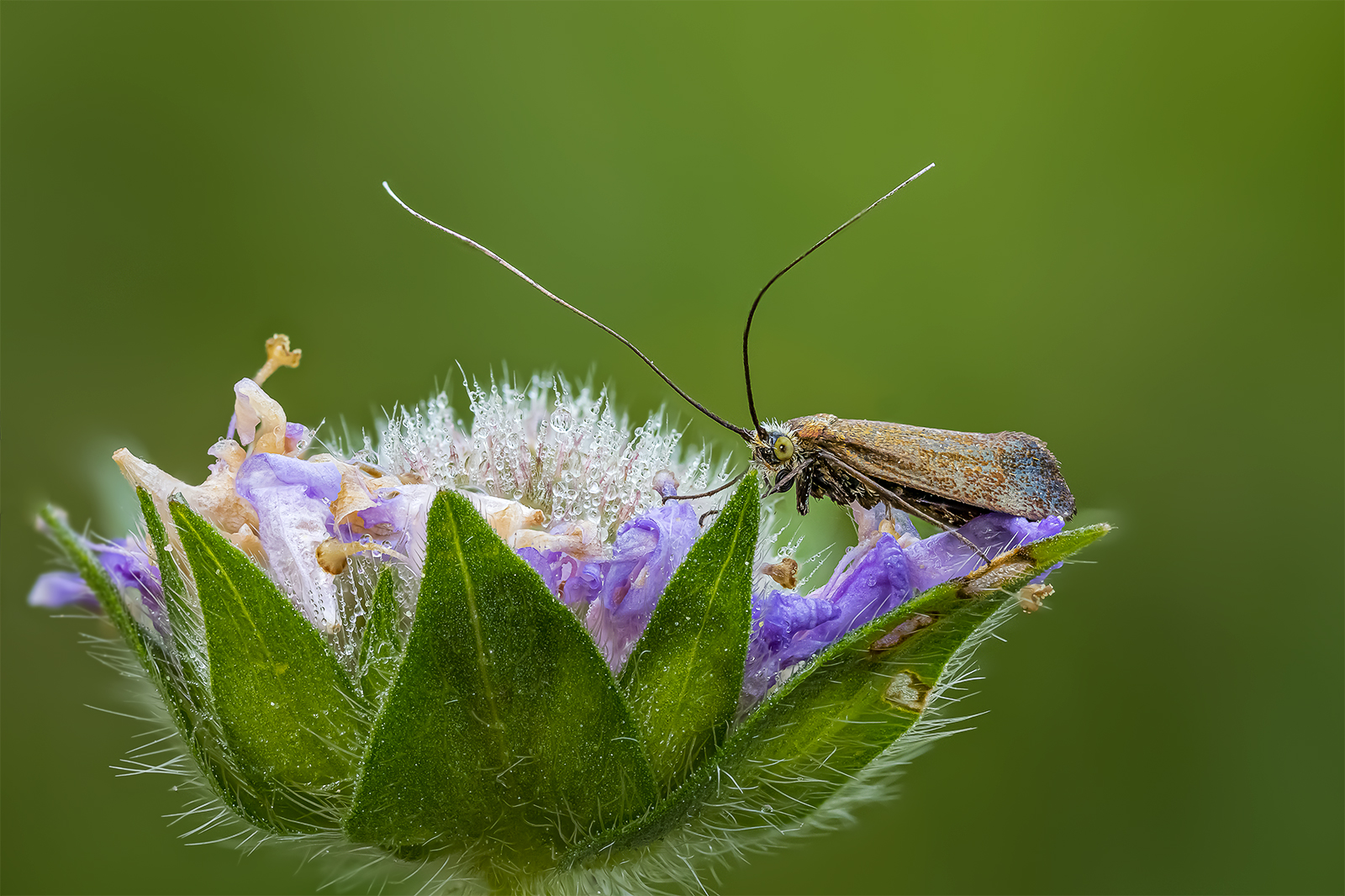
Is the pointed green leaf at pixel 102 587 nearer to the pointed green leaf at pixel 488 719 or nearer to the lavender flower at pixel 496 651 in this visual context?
the lavender flower at pixel 496 651

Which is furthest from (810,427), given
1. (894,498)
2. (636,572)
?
(636,572)

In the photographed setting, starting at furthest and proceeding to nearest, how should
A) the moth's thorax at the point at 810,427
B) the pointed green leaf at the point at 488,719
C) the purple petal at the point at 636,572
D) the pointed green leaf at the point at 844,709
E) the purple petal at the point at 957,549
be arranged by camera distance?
the moth's thorax at the point at 810,427 < the purple petal at the point at 957,549 < the purple petal at the point at 636,572 < the pointed green leaf at the point at 844,709 < the pointed green leaf at the point at 488,719

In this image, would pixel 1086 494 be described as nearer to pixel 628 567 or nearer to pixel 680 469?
pixel 680 469

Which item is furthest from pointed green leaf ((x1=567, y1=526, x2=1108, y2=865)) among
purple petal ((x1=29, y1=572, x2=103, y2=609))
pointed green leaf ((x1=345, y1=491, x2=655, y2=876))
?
purple petal ((x1=29, y1=572, x2=103, y2=609))

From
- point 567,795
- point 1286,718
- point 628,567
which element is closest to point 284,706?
point 567,795

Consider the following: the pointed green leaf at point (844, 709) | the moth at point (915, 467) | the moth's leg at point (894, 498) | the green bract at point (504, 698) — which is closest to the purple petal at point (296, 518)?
the green bract at point (504, 698)

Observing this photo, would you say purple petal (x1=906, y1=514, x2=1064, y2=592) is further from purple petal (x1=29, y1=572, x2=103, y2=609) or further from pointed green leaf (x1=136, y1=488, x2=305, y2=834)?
purple petal (x1=29, y1=572, x2=103, y2=609)
